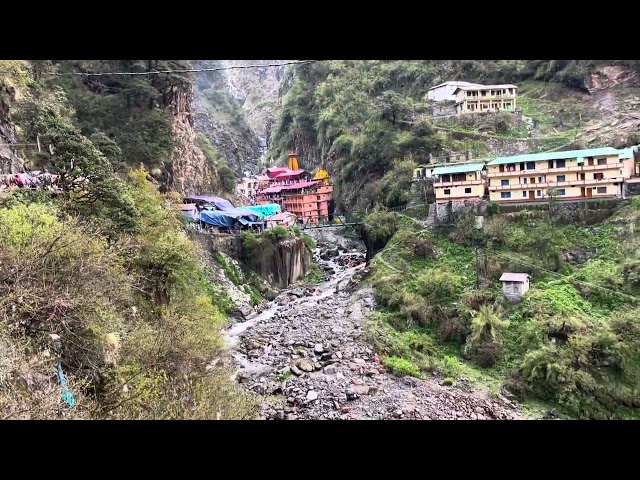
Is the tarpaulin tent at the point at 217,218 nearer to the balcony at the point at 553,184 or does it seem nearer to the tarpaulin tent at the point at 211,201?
the tarpaulin tent at the point at 211,201

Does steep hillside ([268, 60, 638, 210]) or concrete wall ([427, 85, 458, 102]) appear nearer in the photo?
steep hillside ([268, 60, 638, 210])

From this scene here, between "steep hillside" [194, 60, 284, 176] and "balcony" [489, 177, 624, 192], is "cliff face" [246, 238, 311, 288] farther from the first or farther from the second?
"steep hillside" [194, 60, 284, 176]

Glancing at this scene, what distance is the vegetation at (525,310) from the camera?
1127cm

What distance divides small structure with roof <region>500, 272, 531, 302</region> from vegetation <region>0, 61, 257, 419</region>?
9170mm

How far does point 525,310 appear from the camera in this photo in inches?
531

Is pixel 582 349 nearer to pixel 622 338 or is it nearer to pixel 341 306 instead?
pixel 622 338

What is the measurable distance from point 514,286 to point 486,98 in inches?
661

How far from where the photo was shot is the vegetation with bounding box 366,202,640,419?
444 inches

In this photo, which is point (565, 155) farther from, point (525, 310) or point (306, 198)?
point (306, 198)

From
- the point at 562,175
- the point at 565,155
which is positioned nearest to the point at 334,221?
the point at 562,175

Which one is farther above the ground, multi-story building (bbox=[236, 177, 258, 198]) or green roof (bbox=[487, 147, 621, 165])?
multi-story building (bbox=[236, 177, 258, 198])

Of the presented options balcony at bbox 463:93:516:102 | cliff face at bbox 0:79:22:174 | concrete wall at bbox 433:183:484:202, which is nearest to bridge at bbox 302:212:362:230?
concrete wall at bbox 433:183:484:202

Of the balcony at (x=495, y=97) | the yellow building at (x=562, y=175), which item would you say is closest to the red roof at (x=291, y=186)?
the balcony at (x=495, y=97)

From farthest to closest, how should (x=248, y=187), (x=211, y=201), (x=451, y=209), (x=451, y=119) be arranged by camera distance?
(x=248, y=187) → (x=451, y=119) → (x=211, y=201) → (x=451, y=209)
